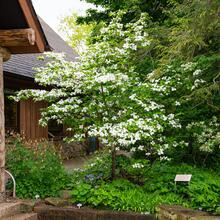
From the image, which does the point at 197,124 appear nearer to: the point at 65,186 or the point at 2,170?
the point at 65,186

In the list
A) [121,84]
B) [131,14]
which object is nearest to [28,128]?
[131,14]

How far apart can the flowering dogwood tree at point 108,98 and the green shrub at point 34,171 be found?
664 millimetres

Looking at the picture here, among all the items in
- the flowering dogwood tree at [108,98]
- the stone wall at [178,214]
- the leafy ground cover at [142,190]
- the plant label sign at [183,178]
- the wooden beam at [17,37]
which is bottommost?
the stone wall at [178,214]

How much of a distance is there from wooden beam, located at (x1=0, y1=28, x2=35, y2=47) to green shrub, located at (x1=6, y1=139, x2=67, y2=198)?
5.99 ft

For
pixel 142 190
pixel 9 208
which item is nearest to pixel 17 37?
pixel 9 208

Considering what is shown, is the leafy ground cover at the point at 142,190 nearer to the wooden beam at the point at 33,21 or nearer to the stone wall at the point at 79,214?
the stone wall at the point at 79,214

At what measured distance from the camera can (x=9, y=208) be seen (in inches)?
215

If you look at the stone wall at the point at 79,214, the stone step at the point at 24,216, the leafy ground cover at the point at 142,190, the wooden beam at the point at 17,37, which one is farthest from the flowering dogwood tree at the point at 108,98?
the stone step at the point at 24,216

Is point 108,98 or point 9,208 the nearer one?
point 9,208

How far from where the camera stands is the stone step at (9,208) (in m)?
5.32

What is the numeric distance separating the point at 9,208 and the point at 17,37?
264cm

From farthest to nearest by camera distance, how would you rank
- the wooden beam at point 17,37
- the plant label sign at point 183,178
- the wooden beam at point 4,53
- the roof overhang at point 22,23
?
the wooden beam at point 4,53, the plant label sign at point 183,178, the wooden beam at point 17,37, the roof overhang at point 22,23

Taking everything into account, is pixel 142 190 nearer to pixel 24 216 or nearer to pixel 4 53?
pixel 24 216

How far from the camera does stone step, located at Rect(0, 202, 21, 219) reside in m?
5.32
